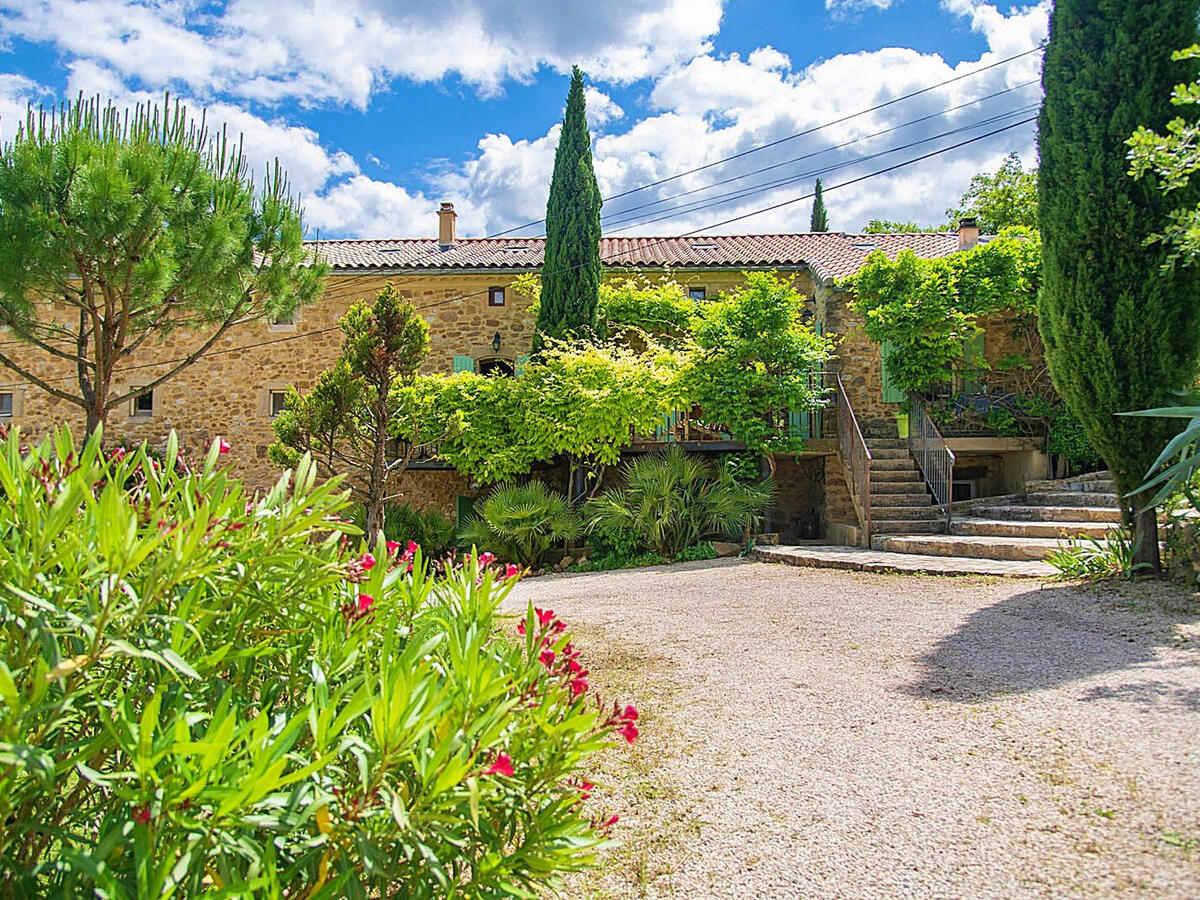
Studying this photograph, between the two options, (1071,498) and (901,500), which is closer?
(1071,498)

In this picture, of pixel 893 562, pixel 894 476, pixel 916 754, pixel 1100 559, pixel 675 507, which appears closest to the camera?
pixel 916 754

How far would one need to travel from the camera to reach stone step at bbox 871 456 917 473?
1195cm

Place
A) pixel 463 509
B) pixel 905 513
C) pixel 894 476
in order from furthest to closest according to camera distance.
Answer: pixel 463 509, pixel 894 476, pixel 905 513

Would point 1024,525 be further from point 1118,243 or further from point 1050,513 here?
point 1118,243

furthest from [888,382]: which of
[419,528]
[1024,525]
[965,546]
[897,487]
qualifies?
[419,528]

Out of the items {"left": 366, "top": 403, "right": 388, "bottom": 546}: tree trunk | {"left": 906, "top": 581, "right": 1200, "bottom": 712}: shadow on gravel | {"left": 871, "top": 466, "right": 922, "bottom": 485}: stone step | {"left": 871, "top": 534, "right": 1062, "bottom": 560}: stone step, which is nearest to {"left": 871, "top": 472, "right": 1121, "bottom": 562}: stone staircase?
{"left": 871, "top": 534, "right": 1062, "bottom": 560}: stone step

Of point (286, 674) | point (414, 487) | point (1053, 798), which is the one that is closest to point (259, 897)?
point (286, 674)

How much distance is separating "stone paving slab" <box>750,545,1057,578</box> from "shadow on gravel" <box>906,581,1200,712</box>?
1088 millimetres

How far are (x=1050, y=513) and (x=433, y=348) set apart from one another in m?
11.0

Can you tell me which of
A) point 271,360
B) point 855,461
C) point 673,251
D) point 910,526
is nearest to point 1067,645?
point 910,526

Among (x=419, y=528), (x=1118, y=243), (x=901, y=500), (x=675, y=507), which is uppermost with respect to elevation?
(x=1118, y=243)

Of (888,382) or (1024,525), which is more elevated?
(888,382)

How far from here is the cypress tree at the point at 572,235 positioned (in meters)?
13.7

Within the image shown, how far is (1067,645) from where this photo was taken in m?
4.56
